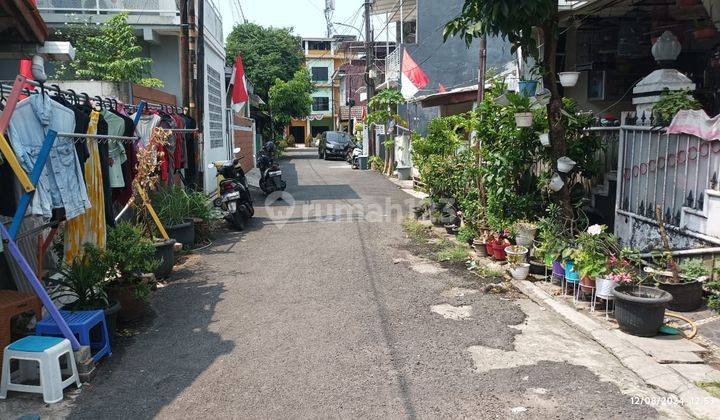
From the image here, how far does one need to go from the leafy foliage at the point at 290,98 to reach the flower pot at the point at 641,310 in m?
33.5

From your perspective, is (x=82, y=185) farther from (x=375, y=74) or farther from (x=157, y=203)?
(x=375, y=74)

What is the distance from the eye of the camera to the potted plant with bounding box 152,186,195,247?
28.0 ft

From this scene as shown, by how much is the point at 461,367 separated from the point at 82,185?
382 cm

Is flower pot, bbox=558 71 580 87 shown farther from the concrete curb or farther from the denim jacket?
the denim jacket

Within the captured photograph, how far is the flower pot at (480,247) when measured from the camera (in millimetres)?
8401

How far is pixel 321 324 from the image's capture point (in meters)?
5.58

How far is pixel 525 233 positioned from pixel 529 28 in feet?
8.91

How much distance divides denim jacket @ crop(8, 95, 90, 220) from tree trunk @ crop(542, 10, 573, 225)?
18.1ft

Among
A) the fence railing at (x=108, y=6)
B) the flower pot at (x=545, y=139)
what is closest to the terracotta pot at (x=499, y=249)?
the flower pot at (x=545, y=139)

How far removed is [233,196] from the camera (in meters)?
10.6

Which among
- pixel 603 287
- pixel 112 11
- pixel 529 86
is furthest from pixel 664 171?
pixel 112 11

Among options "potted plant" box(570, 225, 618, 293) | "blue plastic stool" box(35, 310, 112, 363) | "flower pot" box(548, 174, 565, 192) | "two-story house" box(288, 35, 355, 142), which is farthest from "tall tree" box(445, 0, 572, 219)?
"two-story house" box(288, 35, 355, 142)

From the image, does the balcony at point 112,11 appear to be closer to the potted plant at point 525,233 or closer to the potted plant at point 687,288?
the potted plant at point 525,233

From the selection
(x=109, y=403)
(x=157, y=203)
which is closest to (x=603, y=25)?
(x=157, y=203)
